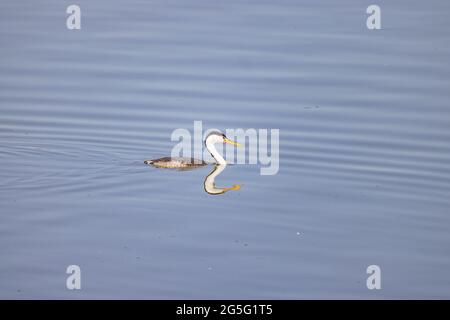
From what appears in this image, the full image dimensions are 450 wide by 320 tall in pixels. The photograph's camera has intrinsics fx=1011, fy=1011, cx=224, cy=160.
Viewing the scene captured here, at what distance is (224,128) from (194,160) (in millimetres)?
722

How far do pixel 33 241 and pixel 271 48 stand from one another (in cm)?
718

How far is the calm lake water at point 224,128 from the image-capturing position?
976 cm

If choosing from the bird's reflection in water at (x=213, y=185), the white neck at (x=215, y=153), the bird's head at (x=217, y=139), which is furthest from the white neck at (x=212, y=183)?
the bird's head at (x=217, y=139)

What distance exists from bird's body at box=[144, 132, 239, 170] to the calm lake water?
165 millimetres

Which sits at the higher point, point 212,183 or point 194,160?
point 194,160

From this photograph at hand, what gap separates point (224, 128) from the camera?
13.3 m

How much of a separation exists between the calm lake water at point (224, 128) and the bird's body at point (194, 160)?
17 cm

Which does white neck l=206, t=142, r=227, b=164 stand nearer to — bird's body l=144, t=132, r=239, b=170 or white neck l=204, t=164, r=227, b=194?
bird's body l=144, t=132, r=239, b=170

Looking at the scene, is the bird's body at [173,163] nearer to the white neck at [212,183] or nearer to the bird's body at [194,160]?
the bird's body at [194,160]

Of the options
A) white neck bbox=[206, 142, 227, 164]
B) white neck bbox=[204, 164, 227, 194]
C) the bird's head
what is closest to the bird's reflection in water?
white neck bbox=[204, 164, 227, 194]

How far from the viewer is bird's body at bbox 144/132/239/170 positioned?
1230cm

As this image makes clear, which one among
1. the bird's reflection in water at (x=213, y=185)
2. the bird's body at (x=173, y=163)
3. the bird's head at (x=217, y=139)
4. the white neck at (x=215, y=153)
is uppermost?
the bird's head at (x=217, y=139)

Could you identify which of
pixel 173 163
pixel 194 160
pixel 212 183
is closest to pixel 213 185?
pixel 212 183

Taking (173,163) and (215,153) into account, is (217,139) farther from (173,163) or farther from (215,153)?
(173,163)
